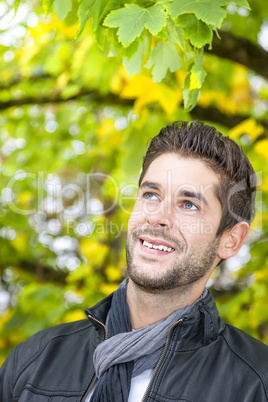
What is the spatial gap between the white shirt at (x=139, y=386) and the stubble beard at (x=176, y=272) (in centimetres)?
34

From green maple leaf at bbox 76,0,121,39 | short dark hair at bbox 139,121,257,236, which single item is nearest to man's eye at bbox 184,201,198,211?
short dark hair at bbox 139,121,257,236

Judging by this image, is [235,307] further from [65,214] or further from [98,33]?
[65,214]

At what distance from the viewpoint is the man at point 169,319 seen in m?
1.86

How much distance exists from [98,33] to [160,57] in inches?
13.0

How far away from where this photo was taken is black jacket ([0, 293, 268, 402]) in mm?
1810

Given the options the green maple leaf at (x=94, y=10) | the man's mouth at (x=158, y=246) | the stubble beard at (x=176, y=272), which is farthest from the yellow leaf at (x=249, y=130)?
the green maple leaf at (x=94, y=10)

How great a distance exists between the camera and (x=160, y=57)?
2068 millimetres

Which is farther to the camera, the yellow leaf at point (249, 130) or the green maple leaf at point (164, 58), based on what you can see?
the yellow leaf at point (249, 130)

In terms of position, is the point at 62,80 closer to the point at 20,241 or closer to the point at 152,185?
the point at 152,185

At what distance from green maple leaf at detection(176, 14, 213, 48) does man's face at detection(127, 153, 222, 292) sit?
0.65 m

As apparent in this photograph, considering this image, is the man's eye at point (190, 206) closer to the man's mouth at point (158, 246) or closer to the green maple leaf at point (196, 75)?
the man's mouth at point (158, 246)

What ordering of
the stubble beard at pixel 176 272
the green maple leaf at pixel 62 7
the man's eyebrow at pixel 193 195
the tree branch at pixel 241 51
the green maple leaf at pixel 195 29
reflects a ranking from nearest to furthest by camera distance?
1. the green maple leaf at pixel 195 29
2. the green maple leaf at pixel 62 7
3. the stubble beard at pixel 176 272
4. the man's eyebrow at pixel 193 195
5. the tree branch at pixel 241 51

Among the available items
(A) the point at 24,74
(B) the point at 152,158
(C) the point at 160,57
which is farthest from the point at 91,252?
(C) the point at 160,57

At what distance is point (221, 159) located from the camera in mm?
2252
